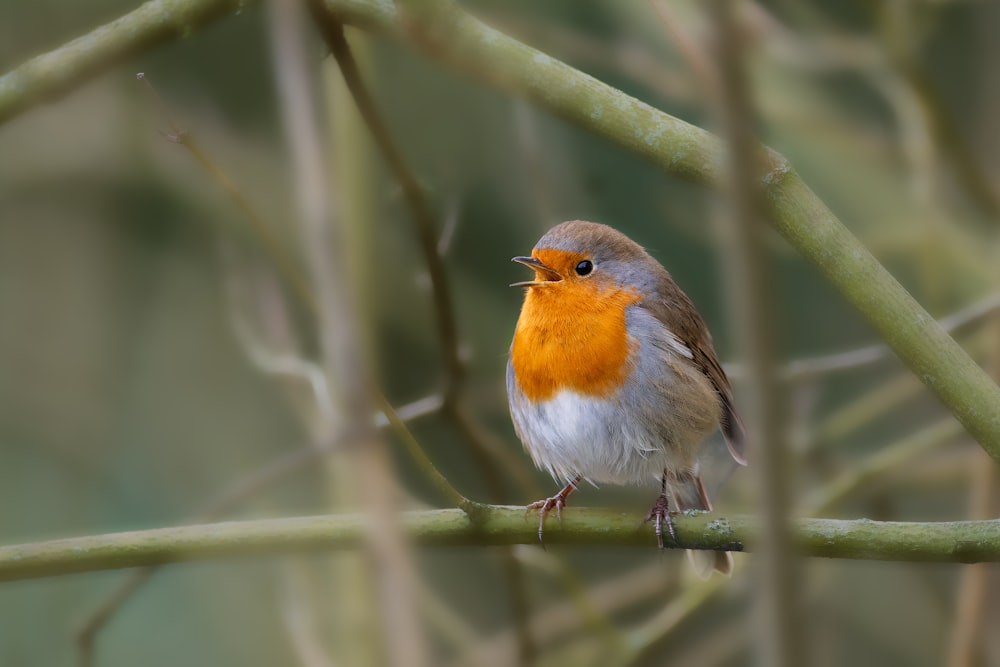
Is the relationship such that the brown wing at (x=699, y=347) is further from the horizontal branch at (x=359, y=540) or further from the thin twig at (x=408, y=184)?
the horizontal branch at (x=359, y=540)

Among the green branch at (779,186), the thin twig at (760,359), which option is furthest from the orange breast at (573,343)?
the thin twig at (760,359)

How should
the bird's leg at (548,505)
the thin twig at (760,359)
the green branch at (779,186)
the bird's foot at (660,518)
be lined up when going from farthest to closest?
the bird's foot at (660,518) → the bird's leg at (548,505) → the green branch at (779,186) → the thin twig at (760,359)

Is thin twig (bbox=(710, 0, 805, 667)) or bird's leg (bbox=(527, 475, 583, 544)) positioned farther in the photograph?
bird's leg (bbox=(527, 475, 583, 544))

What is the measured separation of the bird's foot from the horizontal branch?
20cm

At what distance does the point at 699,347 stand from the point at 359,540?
1631mm

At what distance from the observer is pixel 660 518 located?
2723mm

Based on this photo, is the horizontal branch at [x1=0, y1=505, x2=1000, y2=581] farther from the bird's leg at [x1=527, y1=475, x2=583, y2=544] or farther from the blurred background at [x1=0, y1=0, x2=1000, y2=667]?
the blurred background at [x1=0, y1=0, x2=1000, y2=667]

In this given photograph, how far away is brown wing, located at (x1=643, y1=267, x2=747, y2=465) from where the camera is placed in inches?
141

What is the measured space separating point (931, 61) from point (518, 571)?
4.38 meters

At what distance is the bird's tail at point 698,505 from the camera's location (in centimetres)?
372

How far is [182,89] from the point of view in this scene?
509cm

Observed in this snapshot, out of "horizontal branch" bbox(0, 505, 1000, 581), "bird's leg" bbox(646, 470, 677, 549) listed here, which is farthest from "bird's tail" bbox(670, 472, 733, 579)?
"horizontal branch" bbox(0, 505, 1000, 581)

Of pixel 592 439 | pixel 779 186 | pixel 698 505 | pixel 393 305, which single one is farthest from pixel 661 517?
pixel 393 305

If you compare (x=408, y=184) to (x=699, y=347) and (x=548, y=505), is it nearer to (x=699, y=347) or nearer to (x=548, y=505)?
(x=548, y=505)
